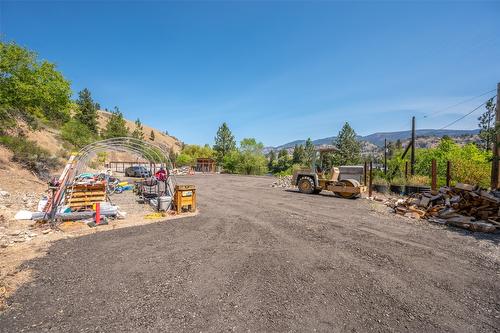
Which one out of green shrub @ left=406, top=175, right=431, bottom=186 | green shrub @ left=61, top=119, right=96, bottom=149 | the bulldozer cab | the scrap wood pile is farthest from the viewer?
green shrub @ left=61, top=119, right=96, bottom=149

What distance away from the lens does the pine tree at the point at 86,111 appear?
45.9m

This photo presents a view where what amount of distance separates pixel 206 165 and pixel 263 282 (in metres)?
45.3

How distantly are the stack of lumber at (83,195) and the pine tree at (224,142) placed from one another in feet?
148

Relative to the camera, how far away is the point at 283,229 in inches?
321

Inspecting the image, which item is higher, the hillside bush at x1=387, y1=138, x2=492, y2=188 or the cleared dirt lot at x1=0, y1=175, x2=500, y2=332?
the hillside bush at x1=387, y1=138, x2=492, y2=188

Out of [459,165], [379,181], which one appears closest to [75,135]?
[379,181]

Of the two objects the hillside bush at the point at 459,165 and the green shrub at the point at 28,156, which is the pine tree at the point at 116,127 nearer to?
the green shrub at the point at 28,156

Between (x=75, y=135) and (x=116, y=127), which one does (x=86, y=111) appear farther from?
(x=75, y=135)

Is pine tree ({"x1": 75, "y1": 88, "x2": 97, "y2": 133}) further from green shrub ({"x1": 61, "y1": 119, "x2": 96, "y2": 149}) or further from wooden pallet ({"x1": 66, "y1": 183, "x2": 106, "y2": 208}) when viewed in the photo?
wooden pallet ({"x1": 66, "y1": 183, "x2": 106, "y2": 208})

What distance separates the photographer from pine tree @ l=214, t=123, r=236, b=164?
55.9m

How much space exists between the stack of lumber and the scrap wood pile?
12.7 meters

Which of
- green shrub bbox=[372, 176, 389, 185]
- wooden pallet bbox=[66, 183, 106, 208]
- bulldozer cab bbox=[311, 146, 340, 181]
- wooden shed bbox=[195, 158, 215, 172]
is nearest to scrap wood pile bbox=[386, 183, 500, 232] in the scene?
bulldozer cab bbox=[311, 146, 340, 181]

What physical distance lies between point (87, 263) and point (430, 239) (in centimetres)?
888

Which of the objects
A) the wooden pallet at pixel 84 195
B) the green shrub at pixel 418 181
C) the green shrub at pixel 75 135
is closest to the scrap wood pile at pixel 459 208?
the green shrub at pixel 418 181
